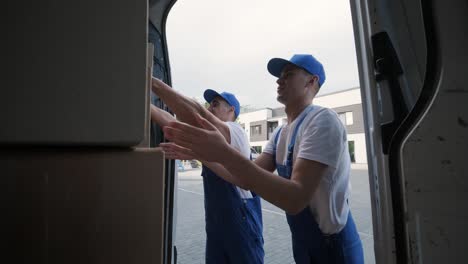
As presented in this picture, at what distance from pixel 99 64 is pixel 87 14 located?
0.10 metres

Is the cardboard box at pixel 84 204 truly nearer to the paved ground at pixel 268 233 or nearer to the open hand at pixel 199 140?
the open hand at pixel 199 140

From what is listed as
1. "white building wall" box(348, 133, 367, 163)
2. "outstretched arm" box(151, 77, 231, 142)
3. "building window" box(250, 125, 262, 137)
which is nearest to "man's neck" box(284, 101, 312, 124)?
"outstretched arm" box(151, 77, 231, 142)

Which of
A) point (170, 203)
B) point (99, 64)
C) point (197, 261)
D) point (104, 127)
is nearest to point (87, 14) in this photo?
Answer: point (99, 64)

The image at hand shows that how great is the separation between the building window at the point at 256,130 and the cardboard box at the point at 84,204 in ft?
97.8

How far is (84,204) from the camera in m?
0.51

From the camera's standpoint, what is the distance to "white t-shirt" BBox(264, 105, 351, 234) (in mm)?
1199

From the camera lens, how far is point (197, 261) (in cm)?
372

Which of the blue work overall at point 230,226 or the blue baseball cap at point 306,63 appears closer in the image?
the blue baseball cap at point 306,63

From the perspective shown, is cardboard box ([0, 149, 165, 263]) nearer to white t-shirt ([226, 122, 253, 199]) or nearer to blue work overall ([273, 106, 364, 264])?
blue work overall ([273, 106, 364, 264])

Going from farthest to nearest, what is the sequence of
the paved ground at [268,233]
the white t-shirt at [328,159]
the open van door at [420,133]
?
the paved ground at [268,233] → the white t-shirt at [328,159] → the open van door at [420,133]

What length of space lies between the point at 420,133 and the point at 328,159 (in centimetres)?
54

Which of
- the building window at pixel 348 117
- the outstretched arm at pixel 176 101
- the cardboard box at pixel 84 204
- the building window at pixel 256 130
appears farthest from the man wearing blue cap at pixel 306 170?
the building window at pixel 256 130

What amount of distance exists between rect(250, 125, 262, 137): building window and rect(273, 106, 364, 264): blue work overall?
94.9 feet

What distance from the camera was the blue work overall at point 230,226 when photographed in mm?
1854
